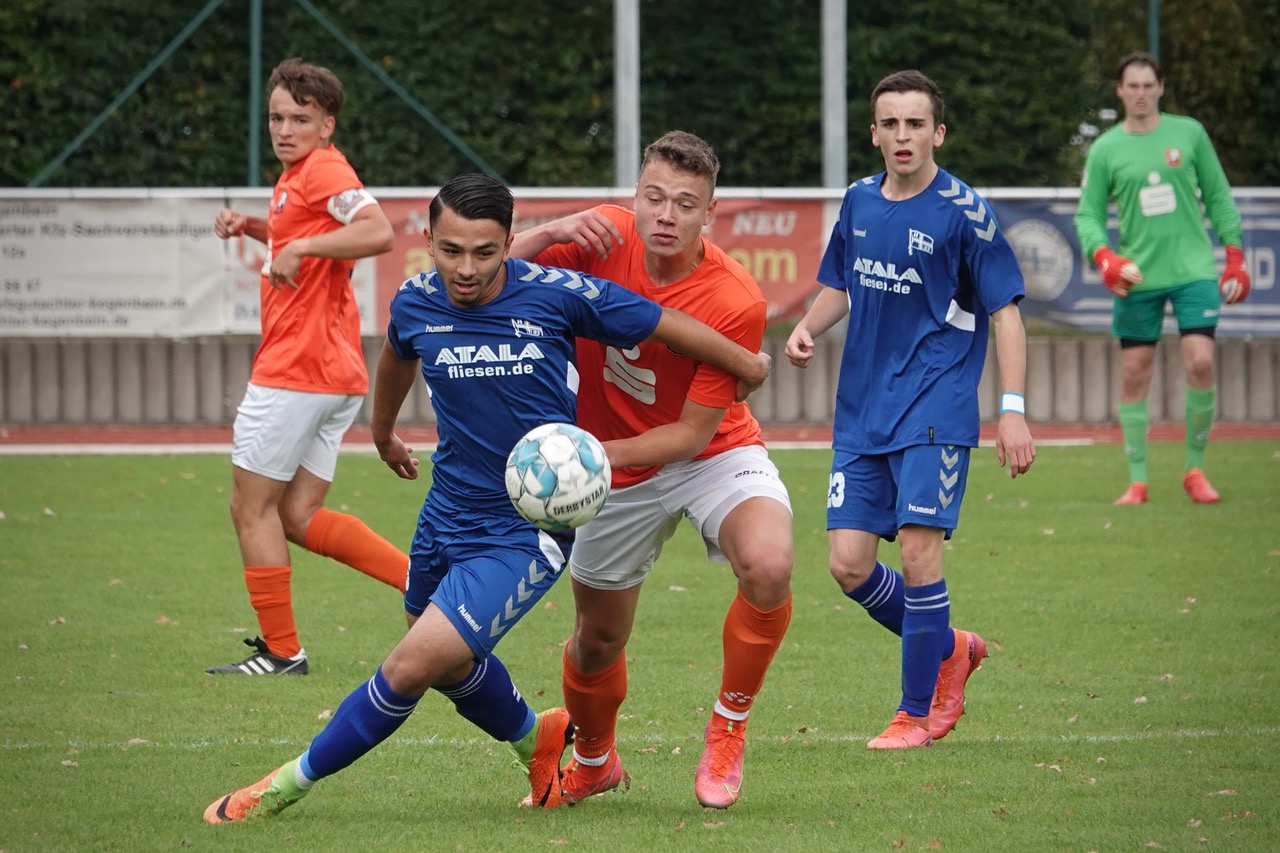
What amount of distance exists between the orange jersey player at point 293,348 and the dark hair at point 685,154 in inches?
79.3

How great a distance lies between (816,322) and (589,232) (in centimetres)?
121

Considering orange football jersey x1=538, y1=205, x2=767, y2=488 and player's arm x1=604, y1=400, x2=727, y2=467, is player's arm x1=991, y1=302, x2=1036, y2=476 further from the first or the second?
player's arm x1=604, y1=400, x2=727, y2=467

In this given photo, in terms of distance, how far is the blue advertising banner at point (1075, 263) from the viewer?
1544 cm

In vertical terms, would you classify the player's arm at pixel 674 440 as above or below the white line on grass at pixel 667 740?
above

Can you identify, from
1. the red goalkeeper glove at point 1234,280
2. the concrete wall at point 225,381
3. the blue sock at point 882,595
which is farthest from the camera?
the concrete wall at point 225,381

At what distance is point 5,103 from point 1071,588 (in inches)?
660

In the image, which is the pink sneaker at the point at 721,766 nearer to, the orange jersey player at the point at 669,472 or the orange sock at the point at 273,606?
the orange jersey player at the point at 669,472

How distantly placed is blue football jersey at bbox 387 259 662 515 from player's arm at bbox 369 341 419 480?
0.17 metres

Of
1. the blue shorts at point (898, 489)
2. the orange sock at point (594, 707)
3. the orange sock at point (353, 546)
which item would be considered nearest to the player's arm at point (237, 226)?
the orange sock at point (353, 546)

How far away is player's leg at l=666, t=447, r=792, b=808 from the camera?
16.2ft

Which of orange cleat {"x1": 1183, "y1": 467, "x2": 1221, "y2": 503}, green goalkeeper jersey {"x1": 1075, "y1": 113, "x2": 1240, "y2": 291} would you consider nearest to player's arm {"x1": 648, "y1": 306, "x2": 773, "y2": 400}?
green goalkeeper jersey {"x1": 1075, "y1": 113, "x2": 1240, "y2": 291}

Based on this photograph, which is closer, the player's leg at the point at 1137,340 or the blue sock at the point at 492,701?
the blue sock at the point at 492,701

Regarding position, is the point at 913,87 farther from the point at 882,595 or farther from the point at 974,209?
the point at 882,595

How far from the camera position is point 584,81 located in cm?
2347
